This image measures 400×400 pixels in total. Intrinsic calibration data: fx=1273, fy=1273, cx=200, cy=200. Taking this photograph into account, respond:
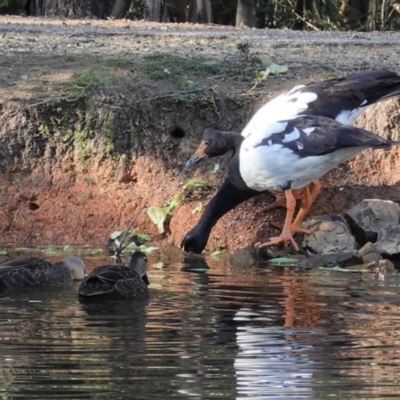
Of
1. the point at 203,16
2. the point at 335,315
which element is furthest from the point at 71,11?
the point at 335,315

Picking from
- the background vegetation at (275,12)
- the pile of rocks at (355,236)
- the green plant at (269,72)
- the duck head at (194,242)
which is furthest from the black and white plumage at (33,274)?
the background vegetation at (275,12)

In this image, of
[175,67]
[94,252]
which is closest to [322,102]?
[175,67]

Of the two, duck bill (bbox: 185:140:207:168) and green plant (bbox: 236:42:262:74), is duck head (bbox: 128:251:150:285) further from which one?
green plant (bbox: 236:42:262:74)

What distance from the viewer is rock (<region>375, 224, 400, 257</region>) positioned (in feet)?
37.5

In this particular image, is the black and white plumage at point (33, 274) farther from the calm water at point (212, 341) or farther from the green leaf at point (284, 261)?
the green leaf at point (284, 261)

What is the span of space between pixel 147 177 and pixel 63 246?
114cm

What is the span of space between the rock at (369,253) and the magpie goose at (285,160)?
2.20ft

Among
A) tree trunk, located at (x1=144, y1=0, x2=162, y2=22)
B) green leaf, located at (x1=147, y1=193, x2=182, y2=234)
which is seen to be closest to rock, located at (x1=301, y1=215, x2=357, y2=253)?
green leaf, located at (x1=147, y1=193, x2=182, y2=234)

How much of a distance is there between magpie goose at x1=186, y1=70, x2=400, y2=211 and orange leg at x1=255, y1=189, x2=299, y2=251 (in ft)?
1.13

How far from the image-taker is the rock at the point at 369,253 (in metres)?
11.2

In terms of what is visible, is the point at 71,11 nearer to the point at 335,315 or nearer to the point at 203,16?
the point at 203,16

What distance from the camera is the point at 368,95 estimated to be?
12.0 metres

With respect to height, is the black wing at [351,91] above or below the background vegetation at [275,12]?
below

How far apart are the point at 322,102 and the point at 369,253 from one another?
1.51 meters
